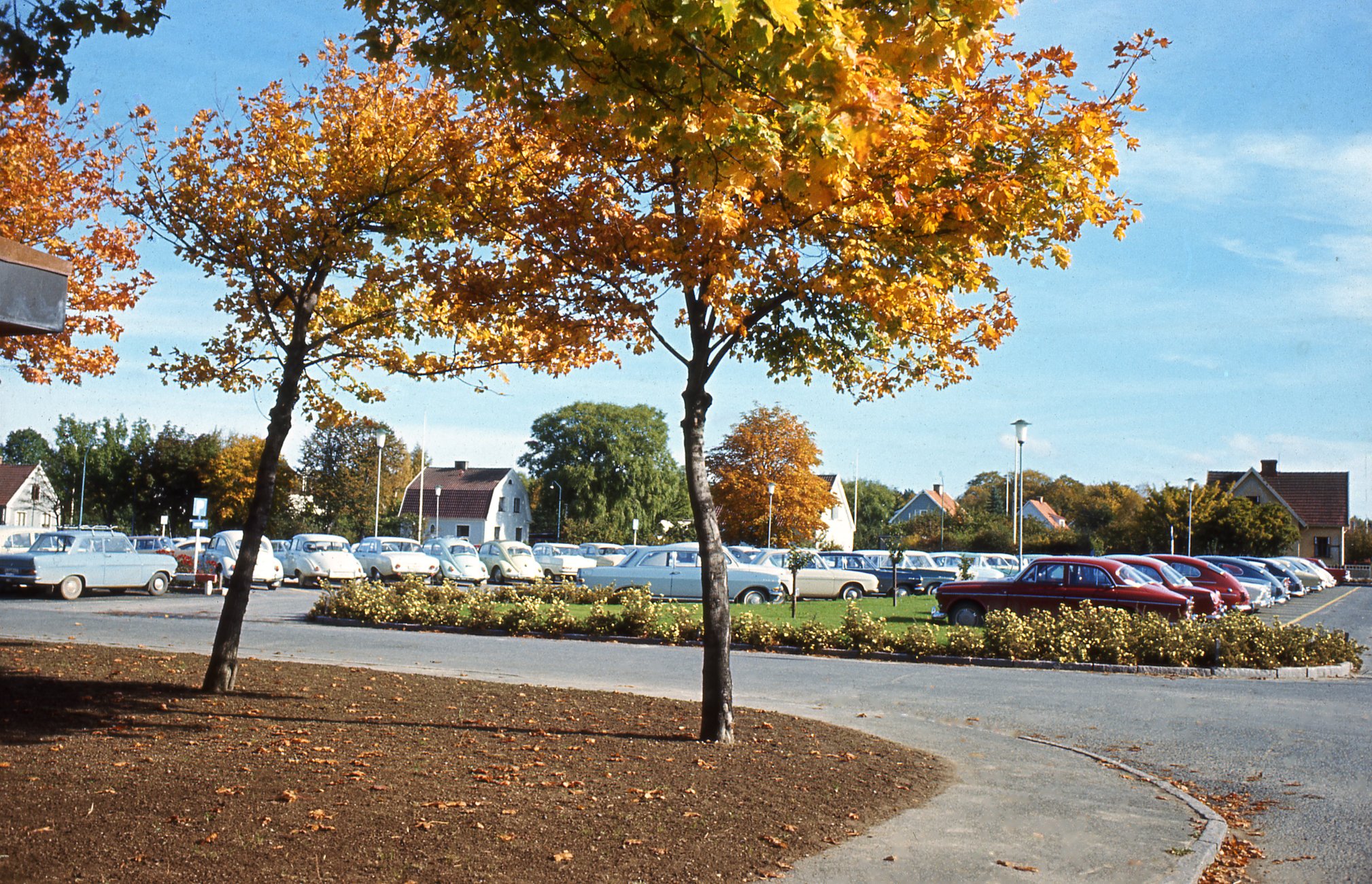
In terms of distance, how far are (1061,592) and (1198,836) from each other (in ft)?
44.5

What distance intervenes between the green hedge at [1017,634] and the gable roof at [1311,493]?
64.3 meters

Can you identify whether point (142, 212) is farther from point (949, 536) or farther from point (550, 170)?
point (949, 536)

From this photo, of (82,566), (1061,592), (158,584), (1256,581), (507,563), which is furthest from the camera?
(507,563)

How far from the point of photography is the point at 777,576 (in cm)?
2788

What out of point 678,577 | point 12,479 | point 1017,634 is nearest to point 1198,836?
point 1017,634

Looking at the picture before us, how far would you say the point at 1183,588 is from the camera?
2252 cm

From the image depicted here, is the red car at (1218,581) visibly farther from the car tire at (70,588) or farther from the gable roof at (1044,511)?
the gable roof at (1044,511)

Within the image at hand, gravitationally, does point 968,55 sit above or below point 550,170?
below

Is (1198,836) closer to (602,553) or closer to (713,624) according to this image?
(713,624)

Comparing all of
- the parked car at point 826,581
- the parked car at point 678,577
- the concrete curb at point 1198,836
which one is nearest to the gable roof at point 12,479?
the parked car at point 678,577

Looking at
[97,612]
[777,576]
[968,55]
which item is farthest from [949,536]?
[968,55]

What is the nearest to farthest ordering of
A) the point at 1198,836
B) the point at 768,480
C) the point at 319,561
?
the point at 1198,836, the point at 319,561, the point at 768,480

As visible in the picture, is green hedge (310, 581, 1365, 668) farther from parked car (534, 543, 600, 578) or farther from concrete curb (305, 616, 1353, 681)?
parked car (534, 543, 600, 578)

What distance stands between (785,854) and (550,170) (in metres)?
6.32
